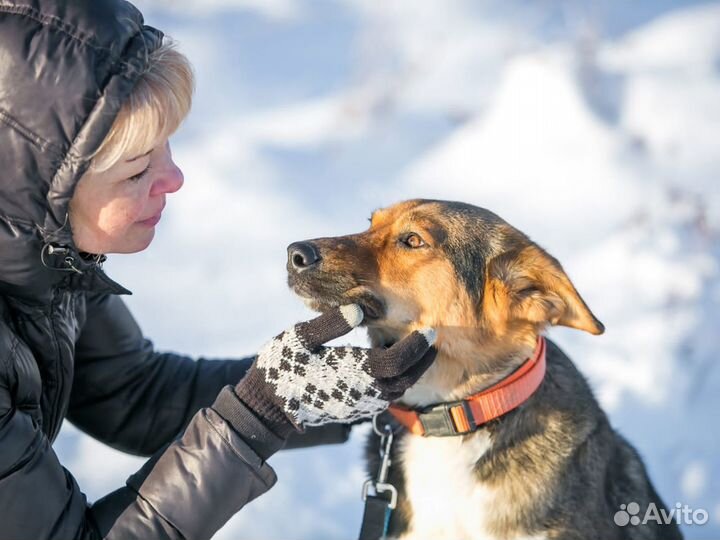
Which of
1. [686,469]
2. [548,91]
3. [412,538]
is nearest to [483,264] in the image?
[412,538]

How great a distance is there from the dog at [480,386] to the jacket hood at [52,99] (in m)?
0.77

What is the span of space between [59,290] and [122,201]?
35cm

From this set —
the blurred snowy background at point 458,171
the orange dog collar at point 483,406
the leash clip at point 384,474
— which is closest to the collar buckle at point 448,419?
the orange dog collar at point 483,406

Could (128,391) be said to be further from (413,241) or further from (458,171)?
(458,171)

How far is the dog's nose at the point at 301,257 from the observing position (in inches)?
100

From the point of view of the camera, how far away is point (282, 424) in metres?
2.15

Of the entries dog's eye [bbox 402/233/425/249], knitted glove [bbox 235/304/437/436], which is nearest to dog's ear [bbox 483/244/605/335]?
dog's eye [bbox 402/233/425/249]

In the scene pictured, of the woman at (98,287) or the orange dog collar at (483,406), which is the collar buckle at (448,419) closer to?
the orange dog collar at (483,406)

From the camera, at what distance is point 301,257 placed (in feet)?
8.36

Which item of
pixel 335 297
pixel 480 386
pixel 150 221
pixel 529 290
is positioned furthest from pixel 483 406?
pixel 150 221

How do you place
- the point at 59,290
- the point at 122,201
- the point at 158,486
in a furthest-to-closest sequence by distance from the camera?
the point at 59,290, the point at 122,201, the point at 158,486

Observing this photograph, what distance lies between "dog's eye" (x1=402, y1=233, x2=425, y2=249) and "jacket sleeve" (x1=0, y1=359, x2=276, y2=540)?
922 millimetres

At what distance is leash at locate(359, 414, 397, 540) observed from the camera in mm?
2604

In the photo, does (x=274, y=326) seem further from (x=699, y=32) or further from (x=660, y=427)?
(x=699, y=32)
